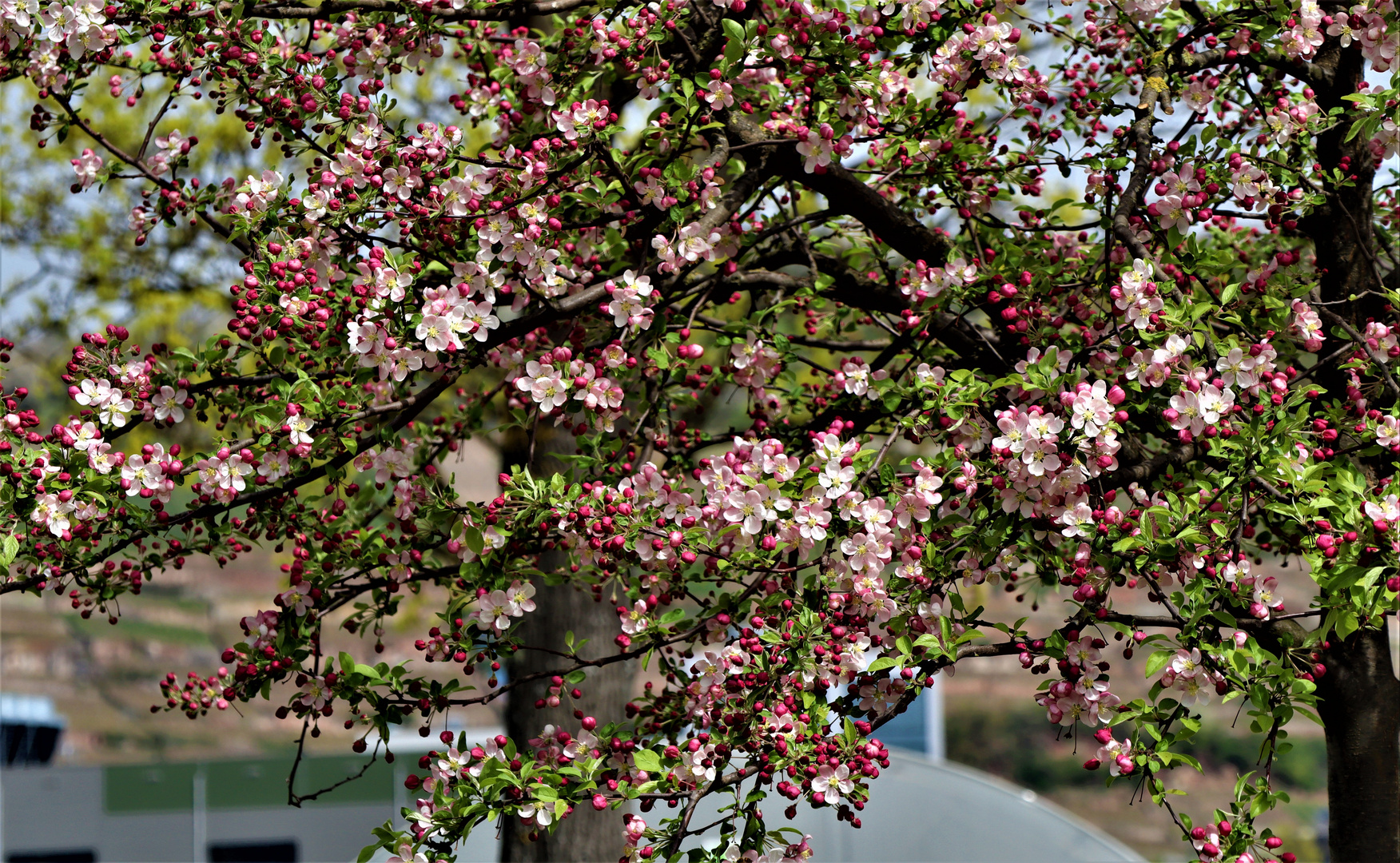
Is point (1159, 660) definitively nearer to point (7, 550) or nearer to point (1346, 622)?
point (1346, 622)

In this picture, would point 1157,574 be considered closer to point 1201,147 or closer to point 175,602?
point 1201,147

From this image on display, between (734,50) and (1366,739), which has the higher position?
(734,50)

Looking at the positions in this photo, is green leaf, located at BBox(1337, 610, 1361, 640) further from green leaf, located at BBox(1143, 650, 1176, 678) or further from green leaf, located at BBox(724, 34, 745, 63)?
green leaf, located at BBox(724, 34, 745, 63)

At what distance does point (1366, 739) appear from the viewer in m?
3.39

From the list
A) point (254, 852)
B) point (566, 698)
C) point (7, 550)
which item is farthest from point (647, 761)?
point (254, 852)

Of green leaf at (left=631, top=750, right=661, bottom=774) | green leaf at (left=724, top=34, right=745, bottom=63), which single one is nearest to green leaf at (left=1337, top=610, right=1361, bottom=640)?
green leaf at (left=631, top=750, right=661, bottom=774)

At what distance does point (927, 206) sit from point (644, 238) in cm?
115

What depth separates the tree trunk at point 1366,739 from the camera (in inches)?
133

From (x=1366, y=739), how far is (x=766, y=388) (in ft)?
6.53

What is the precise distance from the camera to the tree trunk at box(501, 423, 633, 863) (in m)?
5.48

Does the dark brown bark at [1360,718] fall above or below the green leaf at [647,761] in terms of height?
above

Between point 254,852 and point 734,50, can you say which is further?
point 254,852

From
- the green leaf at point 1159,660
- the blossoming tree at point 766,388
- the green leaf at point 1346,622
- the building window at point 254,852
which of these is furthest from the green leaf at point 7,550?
the building window at point 254,852

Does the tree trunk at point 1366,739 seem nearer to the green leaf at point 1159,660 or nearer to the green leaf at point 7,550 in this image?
the green leaf at point 1159,660
